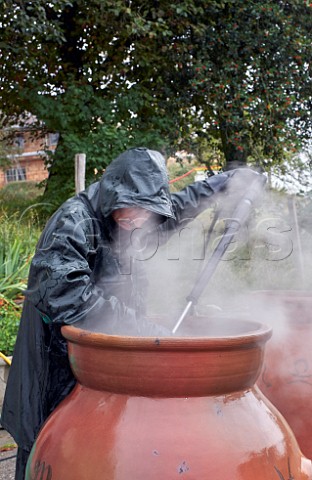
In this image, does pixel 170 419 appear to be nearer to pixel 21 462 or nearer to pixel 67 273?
pixel 67 273

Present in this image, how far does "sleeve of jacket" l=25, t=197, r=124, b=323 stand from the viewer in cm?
178

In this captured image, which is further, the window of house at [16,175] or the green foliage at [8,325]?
the window of house at [16,175]

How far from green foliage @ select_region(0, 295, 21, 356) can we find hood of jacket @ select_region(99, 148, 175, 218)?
8.56ft

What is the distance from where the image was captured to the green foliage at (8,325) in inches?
173

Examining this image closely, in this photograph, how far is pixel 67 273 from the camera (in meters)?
1.80

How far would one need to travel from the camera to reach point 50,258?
1.90m

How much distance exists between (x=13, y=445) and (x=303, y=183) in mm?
5170

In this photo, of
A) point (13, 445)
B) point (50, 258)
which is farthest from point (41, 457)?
point (13, 445)

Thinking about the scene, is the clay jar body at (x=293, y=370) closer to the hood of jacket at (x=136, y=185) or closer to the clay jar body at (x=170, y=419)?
the clay jar body at (x=170, y=419)

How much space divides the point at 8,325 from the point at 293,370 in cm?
286

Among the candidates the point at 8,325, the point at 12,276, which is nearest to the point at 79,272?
the point at 8,325

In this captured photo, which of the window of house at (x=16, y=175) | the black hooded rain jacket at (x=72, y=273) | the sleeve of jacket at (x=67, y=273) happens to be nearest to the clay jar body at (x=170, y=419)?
the sleeve of jacket at (x=67, y=273)

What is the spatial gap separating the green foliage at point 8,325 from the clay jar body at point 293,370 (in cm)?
268

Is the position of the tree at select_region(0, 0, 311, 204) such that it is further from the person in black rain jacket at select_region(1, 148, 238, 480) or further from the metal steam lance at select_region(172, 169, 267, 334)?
the person in black rain jacket at select_region(1, 148, 238, 480)
